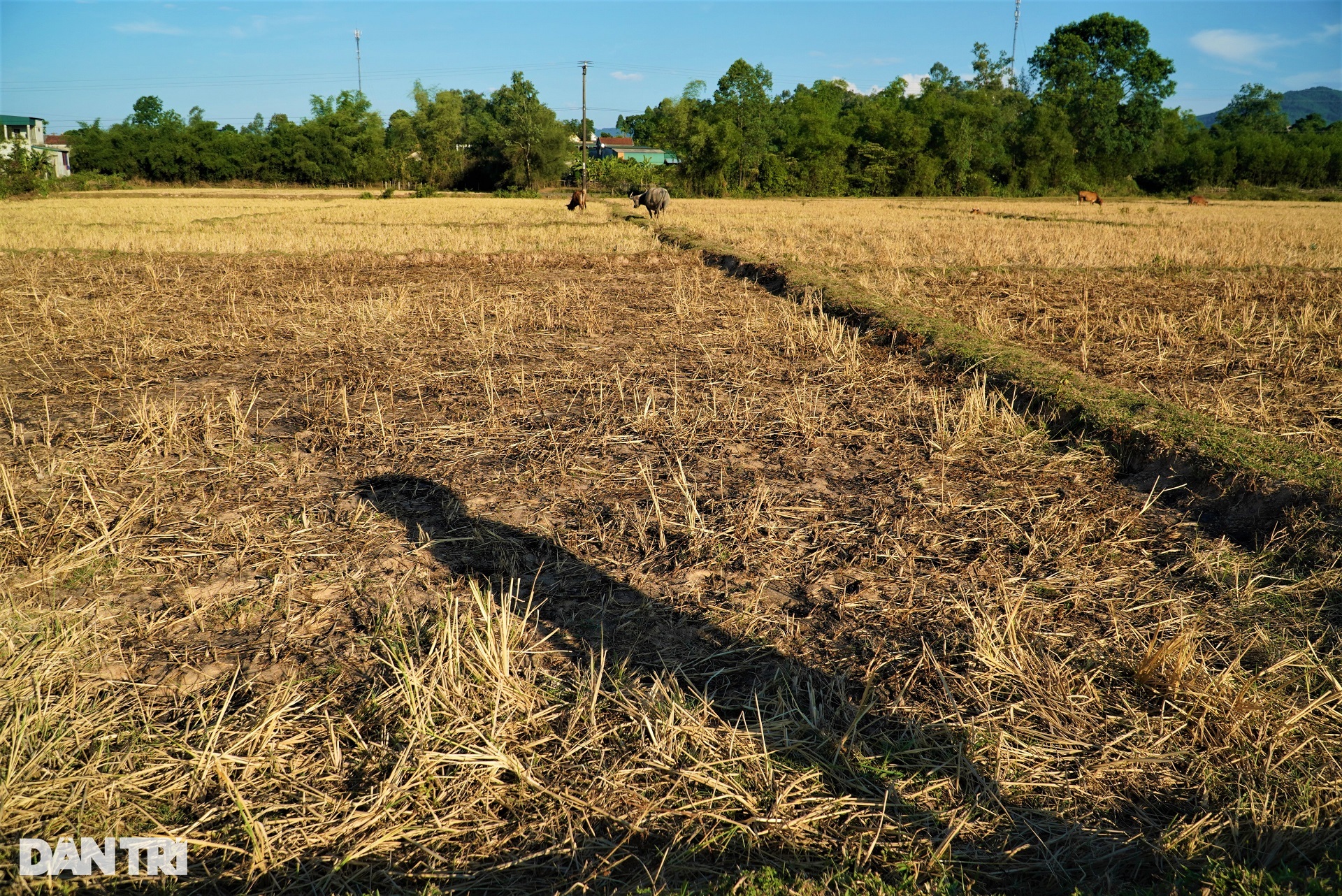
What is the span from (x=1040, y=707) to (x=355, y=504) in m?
3.39

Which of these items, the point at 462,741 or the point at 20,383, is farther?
the point at 20,383

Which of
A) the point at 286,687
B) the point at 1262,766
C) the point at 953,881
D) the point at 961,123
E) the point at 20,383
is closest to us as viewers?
the point at 953,881

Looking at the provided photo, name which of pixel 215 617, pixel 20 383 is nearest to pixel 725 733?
pixel 215 617

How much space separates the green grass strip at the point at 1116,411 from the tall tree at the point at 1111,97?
5332 centimetres

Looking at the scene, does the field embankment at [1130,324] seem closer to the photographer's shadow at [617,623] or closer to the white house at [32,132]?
the photographer's shadow at [617,623]

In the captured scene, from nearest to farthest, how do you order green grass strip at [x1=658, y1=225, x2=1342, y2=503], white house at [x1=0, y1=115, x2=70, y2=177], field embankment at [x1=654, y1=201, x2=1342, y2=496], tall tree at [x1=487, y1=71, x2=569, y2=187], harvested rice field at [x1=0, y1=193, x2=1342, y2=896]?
harvested rice field at [x1=0, y1=193, x2=1342, y2=896] → green grass strip at [x1=658, y1=225, x2=1342, y2=503] → field embankment at [x1=654, y1=201, x2=1342, y2=496] → tall tree at [x1=487, y1=71, x2=569, y2=187] → white house at [x1=0, y1=115, x2=70, y2=177]

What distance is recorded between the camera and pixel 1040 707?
2777 mm

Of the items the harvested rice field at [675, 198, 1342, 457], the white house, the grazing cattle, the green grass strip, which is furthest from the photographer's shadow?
the white house

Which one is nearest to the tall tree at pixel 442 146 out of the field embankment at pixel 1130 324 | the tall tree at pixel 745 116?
the tall tree at pixel 745 116

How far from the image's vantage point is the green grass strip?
14.9ft

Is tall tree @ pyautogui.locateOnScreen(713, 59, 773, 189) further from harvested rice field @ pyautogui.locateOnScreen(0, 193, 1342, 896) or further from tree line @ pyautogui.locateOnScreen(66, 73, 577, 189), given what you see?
harvested rice field @ pyautogui.locateOnScreen(0, 193, 1342, 896)

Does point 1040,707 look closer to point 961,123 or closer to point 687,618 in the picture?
point 687,618

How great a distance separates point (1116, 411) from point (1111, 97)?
58.2m

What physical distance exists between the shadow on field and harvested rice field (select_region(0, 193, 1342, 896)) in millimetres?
13
